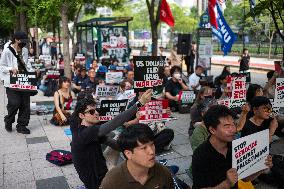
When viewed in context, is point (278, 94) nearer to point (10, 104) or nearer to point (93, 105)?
point (93, 105)

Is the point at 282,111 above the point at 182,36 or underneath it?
underneath

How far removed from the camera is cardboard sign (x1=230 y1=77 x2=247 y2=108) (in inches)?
272

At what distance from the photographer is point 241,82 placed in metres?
7.07

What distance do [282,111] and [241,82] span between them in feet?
6.31

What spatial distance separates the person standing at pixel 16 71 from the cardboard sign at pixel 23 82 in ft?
0.39

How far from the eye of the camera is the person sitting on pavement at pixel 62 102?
9164mm

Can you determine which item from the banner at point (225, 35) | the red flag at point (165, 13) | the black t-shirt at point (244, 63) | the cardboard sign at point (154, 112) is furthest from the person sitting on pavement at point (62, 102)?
the black t-shirt at point (244, 63)

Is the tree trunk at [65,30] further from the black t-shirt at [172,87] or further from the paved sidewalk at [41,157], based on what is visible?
the paved sidewalk at [41,157]

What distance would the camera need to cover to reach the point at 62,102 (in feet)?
30.5

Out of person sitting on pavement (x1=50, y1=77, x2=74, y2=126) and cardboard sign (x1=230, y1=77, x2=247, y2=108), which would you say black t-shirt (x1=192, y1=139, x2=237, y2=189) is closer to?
cardboard sign (x1=230, y1=77, x2=247, y2=108)

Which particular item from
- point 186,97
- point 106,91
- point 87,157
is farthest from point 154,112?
point 186,97

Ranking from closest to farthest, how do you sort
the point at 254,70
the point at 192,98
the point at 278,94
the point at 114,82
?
the point at 278,94 < the point at 192,98 < the point at 114,82 < the point at 254,70

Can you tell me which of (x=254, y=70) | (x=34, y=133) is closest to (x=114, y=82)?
(x=34, y=133)

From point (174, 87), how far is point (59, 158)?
560cm
